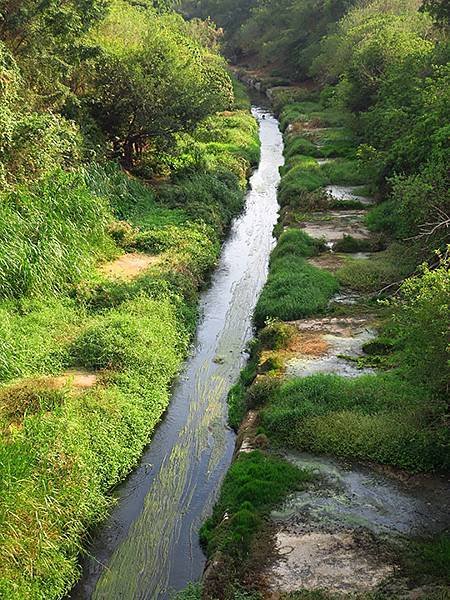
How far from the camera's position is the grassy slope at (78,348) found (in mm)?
10390

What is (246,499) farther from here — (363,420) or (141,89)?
(141,89)

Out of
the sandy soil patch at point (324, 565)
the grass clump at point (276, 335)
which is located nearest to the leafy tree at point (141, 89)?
the grass clump at point (276, 335)

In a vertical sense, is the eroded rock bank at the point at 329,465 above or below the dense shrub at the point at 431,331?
below

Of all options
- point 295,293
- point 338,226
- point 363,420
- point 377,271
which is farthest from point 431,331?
point 338,226

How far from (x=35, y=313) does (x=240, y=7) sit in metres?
94.1

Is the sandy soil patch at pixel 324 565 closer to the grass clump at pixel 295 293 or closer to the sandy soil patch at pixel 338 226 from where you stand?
the grass clump at pixel 295 293

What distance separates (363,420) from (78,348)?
267 inches

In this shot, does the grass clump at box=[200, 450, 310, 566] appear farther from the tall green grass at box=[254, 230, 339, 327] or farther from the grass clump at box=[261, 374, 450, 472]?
the tall green grass at box=[254, 230, 339, 327]

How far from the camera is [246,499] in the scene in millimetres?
11586

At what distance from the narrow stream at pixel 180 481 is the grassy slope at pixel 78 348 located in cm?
44

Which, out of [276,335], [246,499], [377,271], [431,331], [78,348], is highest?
[377,271]

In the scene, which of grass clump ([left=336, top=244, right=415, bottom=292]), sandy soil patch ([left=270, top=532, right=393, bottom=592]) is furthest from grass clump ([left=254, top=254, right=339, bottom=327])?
sandy soil patch ([left=270, top=532, right=393, bottom=592])

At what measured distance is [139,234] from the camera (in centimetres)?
2378

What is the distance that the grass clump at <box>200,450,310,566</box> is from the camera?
35.1ft
